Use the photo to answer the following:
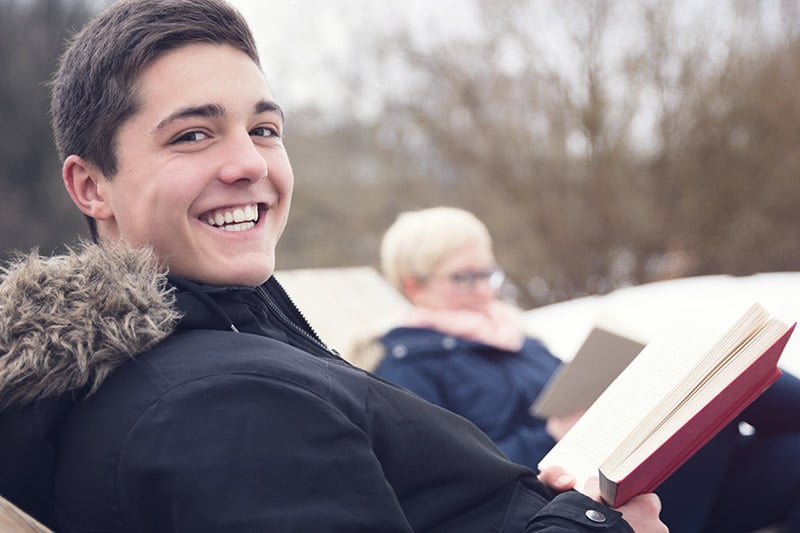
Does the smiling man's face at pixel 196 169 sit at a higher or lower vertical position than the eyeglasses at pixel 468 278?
higher

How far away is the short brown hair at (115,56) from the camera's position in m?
1.29

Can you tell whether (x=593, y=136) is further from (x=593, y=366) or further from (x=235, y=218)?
(x=235, y=218)

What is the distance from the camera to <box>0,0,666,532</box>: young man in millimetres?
1008

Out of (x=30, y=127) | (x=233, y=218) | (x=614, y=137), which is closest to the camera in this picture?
(x=233, y=218)

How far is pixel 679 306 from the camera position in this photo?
2859 millimetres

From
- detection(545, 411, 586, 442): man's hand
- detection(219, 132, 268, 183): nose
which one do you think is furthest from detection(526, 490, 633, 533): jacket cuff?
detection(545, 411, 586, 442): man's hand

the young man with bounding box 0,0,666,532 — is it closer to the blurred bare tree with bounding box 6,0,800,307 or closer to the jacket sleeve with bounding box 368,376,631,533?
the jacket sleeve with bounding box 368,376,631,533

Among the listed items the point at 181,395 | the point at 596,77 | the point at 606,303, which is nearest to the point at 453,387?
the point at 606,303

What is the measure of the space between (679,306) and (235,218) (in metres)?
1.96

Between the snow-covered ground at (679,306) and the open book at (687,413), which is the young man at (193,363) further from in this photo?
the snow-covered ground at (679,306)

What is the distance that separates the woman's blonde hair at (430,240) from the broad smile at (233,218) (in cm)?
177

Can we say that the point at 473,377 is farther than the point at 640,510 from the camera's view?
Yes

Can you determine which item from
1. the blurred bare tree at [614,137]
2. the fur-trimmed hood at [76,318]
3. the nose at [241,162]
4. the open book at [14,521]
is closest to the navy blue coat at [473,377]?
the nose at [241,162]

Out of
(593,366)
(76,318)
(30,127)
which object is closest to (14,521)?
(76,318)
